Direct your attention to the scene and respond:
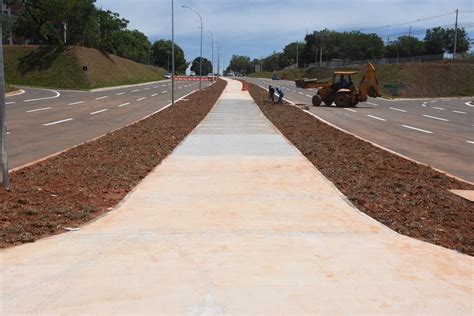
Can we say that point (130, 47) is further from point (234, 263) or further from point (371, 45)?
point (234, 263)

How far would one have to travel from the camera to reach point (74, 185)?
8812 mm

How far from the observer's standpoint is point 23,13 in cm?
7919

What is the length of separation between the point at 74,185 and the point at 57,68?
63010mm

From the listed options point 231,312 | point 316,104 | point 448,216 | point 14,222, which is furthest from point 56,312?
point 316,104

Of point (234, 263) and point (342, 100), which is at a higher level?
point (342, 100)

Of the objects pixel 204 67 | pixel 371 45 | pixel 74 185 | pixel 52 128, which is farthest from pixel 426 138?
pixel 204 67

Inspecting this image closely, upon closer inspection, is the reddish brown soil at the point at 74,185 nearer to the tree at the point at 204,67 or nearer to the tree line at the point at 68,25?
the tree line at the point at 68,25

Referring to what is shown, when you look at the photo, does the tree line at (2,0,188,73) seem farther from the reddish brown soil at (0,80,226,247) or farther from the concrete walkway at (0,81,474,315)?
the concrete walkway at (0,81,474,315)

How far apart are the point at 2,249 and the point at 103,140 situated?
32.1 feet

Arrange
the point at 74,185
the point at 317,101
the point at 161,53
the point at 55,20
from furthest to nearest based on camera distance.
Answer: the point at 161,53 < the point at 55,20 < the point at 317,101 < the point at 74,185

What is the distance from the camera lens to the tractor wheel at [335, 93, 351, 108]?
3372 cm

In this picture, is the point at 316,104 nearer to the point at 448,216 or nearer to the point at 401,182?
the point at 401,182

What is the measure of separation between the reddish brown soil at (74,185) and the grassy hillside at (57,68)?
2015 inches

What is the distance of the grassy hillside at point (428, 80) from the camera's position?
64500 mm
